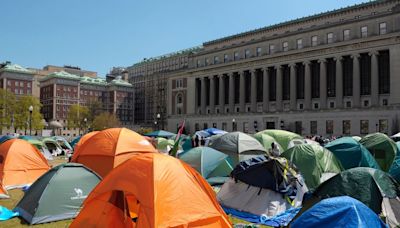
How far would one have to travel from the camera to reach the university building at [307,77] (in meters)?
57.5

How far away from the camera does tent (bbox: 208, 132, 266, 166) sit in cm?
1947

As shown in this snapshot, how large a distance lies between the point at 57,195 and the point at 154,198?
4.42m

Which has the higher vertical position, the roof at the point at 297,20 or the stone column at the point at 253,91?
the roof at the point at 297,20

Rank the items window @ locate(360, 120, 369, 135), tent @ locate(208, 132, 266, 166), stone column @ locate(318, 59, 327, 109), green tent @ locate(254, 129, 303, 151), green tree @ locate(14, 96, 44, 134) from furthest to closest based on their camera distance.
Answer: green tree @ locate(14, 96, 44, 134)
stone column @ locate(318, 59, 327, 109)
window @ locate(360, 120, 369, 135)
green tent @ locate(254, 129, 303, 151)
tent @ locate(208, 132, 266, 166)

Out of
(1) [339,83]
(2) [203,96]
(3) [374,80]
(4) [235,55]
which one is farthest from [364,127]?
(2) [203,96]

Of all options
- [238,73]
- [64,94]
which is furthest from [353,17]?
[64,94]

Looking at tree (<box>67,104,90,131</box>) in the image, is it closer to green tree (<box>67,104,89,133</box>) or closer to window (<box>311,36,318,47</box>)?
green tree (<box>67,104,89,133</box>)

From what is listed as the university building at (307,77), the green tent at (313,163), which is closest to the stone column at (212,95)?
the university building at (307,77)

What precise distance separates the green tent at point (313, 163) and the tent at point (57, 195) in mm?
7534

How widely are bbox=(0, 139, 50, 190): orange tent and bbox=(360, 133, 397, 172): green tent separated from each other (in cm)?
1625

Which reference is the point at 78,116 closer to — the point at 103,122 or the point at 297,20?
the point at 103,122

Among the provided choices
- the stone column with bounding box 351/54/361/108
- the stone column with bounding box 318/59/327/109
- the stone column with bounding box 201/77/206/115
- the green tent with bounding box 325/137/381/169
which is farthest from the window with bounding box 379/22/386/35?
the green tent with bounding box 325/137/381/169

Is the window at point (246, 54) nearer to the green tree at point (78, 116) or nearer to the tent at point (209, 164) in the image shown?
the green tree at point (78, 116)

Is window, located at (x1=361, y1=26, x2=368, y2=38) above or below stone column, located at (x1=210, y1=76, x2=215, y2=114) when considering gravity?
above
